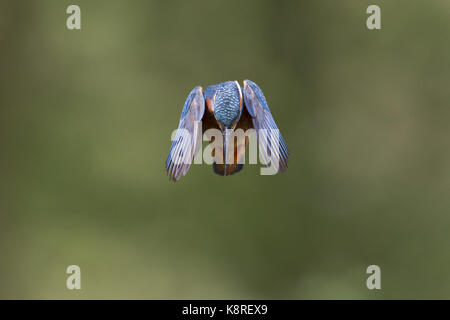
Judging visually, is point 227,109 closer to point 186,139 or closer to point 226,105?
point 226,105

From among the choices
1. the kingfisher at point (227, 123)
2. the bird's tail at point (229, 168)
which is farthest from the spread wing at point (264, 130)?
the bird's tail at point (229, 168)

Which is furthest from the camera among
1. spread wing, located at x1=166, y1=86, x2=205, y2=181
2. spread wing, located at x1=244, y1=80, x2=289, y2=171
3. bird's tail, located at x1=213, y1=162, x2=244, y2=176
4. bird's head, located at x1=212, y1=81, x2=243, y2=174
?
bird's tail, located at x1=213, y1=162, x2=244, y2=176

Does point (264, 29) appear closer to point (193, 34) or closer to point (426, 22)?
point (193, 34)

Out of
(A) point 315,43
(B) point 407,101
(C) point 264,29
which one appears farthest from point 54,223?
(B) point 407,101

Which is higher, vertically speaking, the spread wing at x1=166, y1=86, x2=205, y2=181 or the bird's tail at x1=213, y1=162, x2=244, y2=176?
the spread wing at x1=166, y1=86, x2=205, y2=181

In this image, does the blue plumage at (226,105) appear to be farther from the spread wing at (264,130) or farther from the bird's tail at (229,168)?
the bird's tail at (229,168)

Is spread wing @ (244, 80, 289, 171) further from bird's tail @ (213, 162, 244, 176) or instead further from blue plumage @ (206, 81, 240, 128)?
bird's tail @ (213, 162, 244, 176)

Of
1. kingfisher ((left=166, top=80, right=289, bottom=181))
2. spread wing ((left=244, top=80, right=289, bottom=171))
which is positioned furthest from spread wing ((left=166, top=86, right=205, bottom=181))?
spread wing ((left=244, top=80, right=289, bottom=171))

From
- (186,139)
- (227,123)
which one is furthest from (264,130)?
(186,139)
